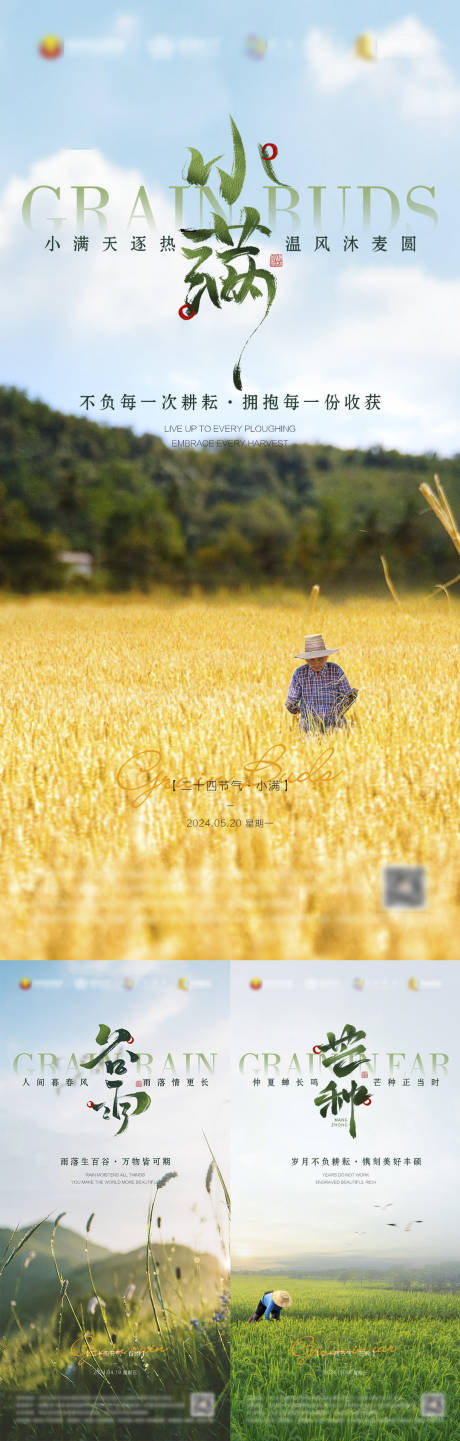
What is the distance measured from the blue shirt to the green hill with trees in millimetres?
2996

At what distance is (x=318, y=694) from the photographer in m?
4.72

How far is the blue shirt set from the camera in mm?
2990

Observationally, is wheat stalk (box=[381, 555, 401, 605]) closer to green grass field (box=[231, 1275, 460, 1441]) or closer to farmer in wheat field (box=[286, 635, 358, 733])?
farmer in wheat field (box=[286, 635, 358, 733])

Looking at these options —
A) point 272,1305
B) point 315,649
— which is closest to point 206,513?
point 315,649

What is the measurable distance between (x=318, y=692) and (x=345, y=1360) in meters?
2.69

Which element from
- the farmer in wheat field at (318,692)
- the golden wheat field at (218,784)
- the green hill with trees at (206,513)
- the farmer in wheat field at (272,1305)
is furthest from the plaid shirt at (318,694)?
the farmer in wheat field at (272,1305)

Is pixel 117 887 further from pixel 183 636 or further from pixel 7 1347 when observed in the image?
pixel 183 636

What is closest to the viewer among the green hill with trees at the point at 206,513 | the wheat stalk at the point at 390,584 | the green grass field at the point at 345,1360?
the green grass field at the point at 345,1360

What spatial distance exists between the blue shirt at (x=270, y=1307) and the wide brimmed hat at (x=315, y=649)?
8.52 ft

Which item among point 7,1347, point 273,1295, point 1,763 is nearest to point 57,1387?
point 7,1347

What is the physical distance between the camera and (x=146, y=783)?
4277 mm

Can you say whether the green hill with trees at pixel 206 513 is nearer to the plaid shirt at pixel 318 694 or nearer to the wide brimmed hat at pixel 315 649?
the wide brimmed hat at pixel 315 649

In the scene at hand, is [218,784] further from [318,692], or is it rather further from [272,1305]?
[272,1305]

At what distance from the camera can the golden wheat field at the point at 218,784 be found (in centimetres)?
363
